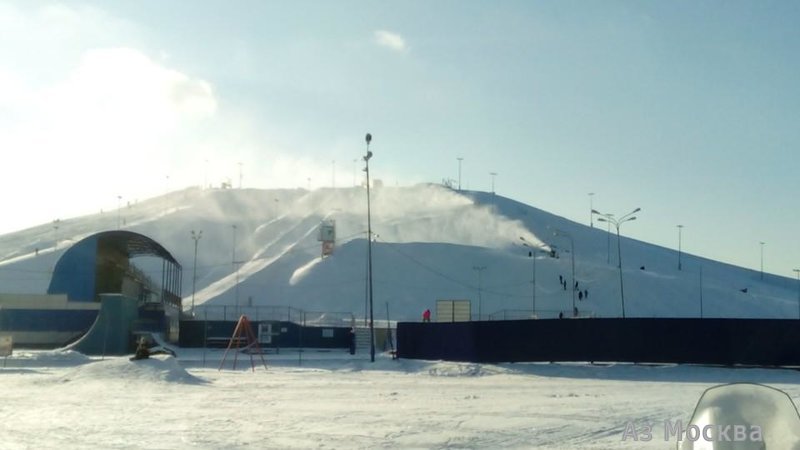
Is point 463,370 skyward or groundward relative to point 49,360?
groundward

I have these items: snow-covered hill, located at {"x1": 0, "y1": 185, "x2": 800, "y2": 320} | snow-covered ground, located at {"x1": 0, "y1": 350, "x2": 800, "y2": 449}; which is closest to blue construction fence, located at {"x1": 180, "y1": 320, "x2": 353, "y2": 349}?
snow-covered ground, located at {"x1": 0, "y1": 350, "x2": 800, "y2": 449}

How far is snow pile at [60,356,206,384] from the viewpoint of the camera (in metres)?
25.4

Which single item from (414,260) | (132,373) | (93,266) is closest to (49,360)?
(132,373)

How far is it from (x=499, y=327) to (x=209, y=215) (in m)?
154

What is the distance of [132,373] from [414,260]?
287 feet

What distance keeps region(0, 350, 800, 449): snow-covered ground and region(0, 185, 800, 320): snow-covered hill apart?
4594 cm

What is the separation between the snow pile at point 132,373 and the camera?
999 inches

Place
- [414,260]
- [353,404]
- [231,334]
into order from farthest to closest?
[414,260] < [231,334] < [353,404]

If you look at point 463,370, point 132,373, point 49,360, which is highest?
point 132,373

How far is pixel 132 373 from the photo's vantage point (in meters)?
25.9

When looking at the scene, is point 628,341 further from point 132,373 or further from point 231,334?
point 231,334

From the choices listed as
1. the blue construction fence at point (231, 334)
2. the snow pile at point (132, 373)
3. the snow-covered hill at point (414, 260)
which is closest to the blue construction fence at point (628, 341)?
the snow pile at point (132, 373)

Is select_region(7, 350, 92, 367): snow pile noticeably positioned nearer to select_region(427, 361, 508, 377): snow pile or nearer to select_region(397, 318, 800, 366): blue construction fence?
select_region(427, 361, 508, 377): snow pile

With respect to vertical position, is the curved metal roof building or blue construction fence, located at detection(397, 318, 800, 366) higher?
the curved metal roof building
